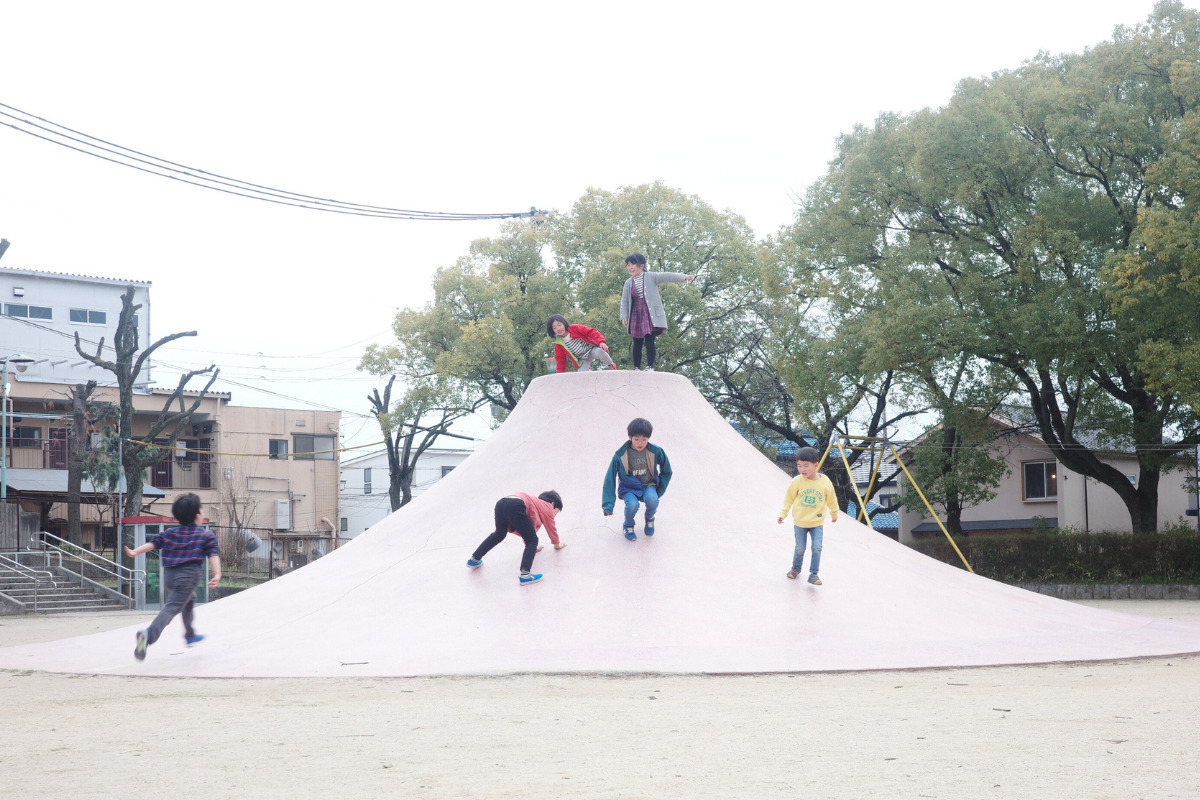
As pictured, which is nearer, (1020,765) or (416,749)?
(1020,765)

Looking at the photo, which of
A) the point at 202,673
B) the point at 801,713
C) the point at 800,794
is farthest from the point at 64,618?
the point at 800,794

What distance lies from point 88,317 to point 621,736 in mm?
39686

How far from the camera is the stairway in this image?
73.7ft

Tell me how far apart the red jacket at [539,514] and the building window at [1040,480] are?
29.0 m

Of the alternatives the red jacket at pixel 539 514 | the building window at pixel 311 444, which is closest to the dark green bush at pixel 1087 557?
the red jacket at pixel 539 514

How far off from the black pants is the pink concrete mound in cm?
31

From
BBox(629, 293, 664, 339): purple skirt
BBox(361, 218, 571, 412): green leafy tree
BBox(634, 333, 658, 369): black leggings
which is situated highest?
BBox(361, 218, 571, 412): green leafy tree

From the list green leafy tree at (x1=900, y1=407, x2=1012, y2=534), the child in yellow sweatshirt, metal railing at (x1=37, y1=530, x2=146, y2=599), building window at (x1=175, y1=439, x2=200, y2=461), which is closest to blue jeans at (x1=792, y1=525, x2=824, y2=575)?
the child in yellow sweatshirt

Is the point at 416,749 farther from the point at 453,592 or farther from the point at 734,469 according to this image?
the point at 734,469

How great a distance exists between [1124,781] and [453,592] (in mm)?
6449

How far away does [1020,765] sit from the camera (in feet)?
14.4

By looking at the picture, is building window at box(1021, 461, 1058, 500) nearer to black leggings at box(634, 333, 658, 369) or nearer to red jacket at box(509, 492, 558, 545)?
black leggings at box(634, 333, 658, 369)

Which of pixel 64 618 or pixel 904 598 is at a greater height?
pixel 904 598

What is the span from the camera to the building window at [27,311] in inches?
1487
